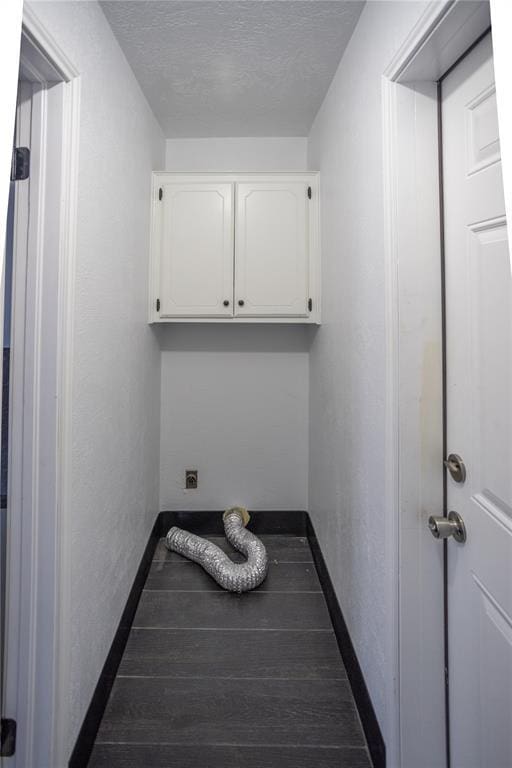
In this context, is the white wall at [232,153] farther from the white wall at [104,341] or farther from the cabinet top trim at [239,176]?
the white wall at [104,341]

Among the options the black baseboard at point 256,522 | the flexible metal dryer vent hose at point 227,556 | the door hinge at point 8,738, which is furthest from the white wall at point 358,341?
the door hinge at point 8,738

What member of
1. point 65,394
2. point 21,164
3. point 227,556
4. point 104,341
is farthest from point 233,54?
point 227,556

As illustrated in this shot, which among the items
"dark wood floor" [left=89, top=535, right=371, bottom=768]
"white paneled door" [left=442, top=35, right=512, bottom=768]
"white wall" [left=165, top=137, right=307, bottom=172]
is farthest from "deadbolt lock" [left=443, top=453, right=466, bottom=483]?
"white wall" [left=165, top=137, right=307, bottom=172]

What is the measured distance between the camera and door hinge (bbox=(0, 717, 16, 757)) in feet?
3.31

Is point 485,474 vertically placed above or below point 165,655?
above

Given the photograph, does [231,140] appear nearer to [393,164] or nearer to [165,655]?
[393,164]

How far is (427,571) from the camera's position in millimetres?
1030

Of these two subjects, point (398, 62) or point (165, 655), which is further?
point (165, 655)

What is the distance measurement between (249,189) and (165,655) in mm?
2264

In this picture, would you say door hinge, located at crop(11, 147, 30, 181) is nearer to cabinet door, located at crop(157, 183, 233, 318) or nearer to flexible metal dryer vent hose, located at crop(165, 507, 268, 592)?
cabinet door, located at crop(157, 183, 233, 318)

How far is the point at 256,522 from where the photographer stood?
2.52 m

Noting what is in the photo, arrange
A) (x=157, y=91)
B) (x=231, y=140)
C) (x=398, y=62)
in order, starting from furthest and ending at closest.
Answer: (x=231, y=140), (x=157, y=91), (x=398, y=62)

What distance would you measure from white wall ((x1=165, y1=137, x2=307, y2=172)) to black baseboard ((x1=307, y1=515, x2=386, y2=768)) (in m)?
2.30

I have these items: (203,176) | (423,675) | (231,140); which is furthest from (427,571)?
(231,140)
